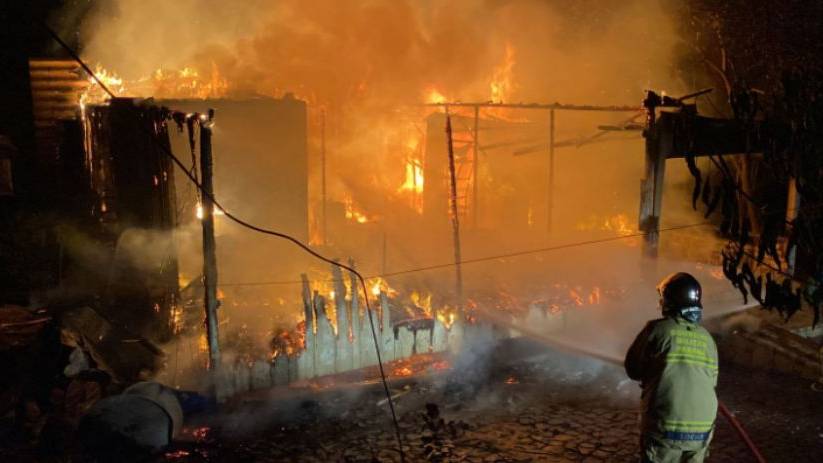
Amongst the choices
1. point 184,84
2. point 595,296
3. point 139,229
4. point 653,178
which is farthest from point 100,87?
point 653,178

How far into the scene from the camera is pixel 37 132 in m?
16.8

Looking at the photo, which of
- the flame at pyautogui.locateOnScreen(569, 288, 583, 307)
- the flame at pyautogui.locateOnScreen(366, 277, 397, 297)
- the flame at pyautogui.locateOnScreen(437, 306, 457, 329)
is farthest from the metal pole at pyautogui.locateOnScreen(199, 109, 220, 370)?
the flame at pyautogui.locateOnScreen(569, 288, 583, 307)

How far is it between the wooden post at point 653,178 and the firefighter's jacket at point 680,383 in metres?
5.51

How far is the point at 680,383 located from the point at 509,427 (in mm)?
3434

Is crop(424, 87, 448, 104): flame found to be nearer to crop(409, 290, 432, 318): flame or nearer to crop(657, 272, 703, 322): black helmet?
crop(409, 290, 432, 318): flame

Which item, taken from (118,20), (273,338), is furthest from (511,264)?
(118,20)

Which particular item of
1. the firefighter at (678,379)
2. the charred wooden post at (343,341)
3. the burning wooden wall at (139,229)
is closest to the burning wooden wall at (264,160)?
the burning wooden wall at (139,229)

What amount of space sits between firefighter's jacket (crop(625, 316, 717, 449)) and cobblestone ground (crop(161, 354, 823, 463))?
7.64ft

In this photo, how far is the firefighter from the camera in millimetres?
4715

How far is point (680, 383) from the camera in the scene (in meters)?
4.71

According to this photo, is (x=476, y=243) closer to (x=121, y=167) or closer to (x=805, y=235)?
(x=121, y=167)

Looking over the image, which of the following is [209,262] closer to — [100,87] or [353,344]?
[353,344]

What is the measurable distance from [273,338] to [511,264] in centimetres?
773

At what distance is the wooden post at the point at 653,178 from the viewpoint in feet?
32.0
